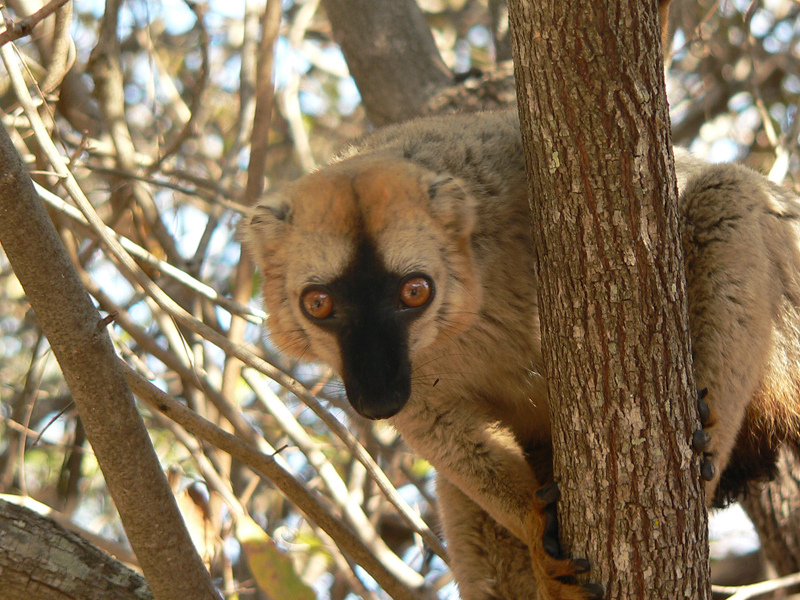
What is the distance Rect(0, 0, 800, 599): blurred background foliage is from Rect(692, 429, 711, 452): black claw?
6.26 feet

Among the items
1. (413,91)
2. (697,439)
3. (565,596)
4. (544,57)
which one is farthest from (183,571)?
(413,91)

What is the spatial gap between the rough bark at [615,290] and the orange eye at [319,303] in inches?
37.0

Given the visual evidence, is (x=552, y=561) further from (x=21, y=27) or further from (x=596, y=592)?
(x=21, y=27)

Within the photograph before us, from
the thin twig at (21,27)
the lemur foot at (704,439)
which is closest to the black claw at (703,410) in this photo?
the lemur foot at (704,439)

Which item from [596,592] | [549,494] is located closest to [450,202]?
[549,494]

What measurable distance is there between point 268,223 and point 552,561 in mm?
1843

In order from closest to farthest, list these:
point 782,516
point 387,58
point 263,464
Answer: point 263,464, point 782,516, point 387,58

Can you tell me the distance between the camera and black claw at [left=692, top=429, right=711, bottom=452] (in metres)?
2.83

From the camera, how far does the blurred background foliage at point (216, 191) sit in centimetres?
500

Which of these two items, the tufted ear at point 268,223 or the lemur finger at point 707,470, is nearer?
the lemur finger at point 707,470

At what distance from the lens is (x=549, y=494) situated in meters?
3.11

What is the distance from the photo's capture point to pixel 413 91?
21.1 feet

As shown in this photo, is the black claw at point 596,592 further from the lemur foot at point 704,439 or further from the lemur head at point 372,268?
the lemur head at point 372,268

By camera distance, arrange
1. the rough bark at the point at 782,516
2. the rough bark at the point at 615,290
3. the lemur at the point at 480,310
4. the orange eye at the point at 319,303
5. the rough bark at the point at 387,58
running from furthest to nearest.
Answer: the rough bark at the point at 387,58, the rough bark at the point at 782,516, the orange eye at the point at 319,303, the lemur at the point at 480,310, the rough bark at the point at 615,290
